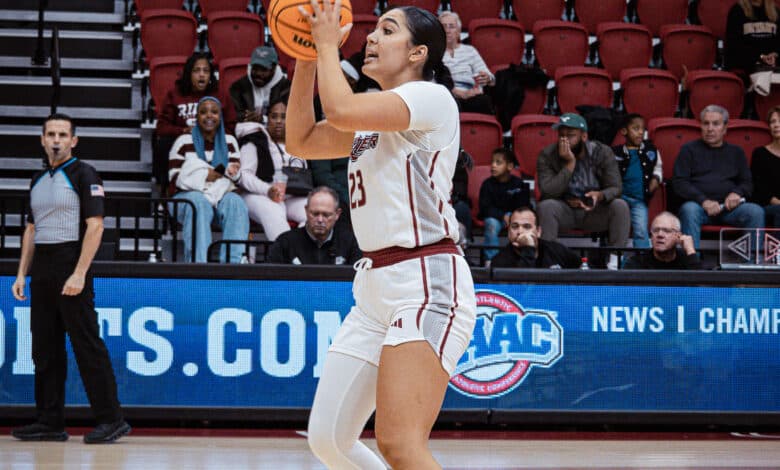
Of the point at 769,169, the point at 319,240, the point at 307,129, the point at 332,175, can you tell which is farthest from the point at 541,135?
the point at 307,129

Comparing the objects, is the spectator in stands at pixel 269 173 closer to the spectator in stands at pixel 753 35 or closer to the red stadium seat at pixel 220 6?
the red stadium seat at pixel 220 6

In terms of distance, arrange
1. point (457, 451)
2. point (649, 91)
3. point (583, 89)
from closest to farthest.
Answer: point (457, 451)
point (583, 89)
point (649, 91)

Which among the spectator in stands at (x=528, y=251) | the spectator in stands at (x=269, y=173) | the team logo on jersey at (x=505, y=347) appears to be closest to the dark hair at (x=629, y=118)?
the spectator in stands at (x=528, y=251)

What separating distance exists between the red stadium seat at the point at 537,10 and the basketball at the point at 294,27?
31.1ft

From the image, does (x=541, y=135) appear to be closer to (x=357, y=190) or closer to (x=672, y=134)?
(x=672, y=134)

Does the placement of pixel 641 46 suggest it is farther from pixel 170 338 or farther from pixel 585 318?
pixel 170 338

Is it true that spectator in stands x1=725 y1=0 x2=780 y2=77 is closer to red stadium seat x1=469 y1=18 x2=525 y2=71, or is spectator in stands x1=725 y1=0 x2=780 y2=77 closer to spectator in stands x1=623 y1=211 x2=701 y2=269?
red stadium seat x1=469 y1=18 x2=525 y2=71

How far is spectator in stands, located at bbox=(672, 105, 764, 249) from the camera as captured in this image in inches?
385

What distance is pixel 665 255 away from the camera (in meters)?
7.97

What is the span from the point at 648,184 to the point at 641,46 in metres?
2.70

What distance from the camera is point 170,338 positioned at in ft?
23.8

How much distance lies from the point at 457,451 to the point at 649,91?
594cm

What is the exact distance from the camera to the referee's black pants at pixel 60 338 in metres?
6.71

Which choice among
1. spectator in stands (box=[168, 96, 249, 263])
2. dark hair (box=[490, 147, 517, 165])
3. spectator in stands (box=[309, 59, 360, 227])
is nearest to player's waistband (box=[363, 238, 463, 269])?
spectator in stands (box=[168, 96, 249, 263])
